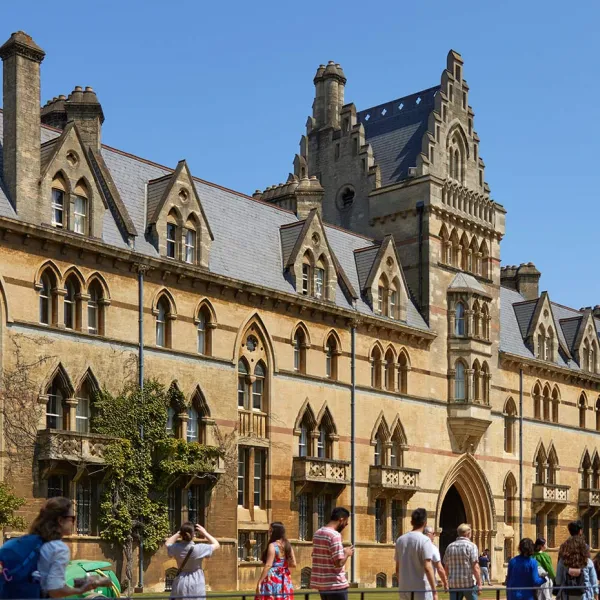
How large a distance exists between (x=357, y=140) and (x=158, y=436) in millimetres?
20841

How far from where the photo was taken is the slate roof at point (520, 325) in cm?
5375

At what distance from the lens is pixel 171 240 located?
36.6m

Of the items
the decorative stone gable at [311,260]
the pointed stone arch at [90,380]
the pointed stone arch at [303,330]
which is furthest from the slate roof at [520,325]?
the pointed stone arch at [90,380]

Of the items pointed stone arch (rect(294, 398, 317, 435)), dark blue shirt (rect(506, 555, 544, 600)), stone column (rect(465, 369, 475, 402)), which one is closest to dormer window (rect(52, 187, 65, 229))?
pointed stone arch (rect(294, 398, 317, 435))

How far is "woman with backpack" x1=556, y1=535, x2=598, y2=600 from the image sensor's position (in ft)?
59.7

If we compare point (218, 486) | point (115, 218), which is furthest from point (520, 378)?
point (115, 218)

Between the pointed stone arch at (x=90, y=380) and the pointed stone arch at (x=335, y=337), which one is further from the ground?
the pointed stone arch at (x=335, y=337)

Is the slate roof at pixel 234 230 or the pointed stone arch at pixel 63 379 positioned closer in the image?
the pointed stone arch at pixel 63 379

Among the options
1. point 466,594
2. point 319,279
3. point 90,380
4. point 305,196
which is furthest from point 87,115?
point 466,594

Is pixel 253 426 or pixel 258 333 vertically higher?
pixel 258 333

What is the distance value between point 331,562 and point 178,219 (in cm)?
2201

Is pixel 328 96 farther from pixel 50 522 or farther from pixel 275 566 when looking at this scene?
pixel 50 522

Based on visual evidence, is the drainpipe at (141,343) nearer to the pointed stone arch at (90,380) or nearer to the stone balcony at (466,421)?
the pointed stone arch at (90,380)

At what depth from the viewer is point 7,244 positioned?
30953mm
